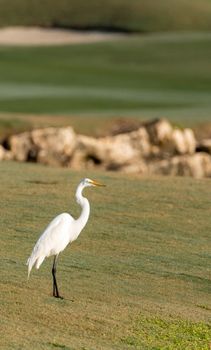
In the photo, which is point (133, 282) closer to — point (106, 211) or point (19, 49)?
point (106, 211)

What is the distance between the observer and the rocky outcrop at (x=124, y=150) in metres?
36.0

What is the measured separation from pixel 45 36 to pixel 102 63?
62.1 ft

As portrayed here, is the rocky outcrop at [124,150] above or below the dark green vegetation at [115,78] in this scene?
below

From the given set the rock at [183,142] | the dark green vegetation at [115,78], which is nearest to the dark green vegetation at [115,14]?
the dark green vegetation at [115,78]

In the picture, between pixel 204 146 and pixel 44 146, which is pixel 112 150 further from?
pixel 204 146

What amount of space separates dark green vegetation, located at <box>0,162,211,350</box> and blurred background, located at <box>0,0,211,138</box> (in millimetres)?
14425

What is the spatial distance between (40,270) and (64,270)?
397mm

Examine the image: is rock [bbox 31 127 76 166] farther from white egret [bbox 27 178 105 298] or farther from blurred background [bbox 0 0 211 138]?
white egret [bbox 27 178 105 298]

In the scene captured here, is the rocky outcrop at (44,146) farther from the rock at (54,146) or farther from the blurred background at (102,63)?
the blurred background at (102,63)

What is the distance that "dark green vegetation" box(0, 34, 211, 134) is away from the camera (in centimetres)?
4762

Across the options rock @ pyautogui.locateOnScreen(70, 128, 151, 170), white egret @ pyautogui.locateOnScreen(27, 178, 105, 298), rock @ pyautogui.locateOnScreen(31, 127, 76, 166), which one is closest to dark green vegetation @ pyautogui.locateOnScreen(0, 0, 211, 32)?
rock @ pyautogui.locateOnScreen(70, 128, 151, 170)

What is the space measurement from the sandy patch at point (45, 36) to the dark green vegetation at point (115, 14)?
1.24 metres

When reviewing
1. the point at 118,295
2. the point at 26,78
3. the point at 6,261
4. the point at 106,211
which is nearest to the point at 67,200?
the point at 106,211

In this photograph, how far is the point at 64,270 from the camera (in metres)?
18.5
